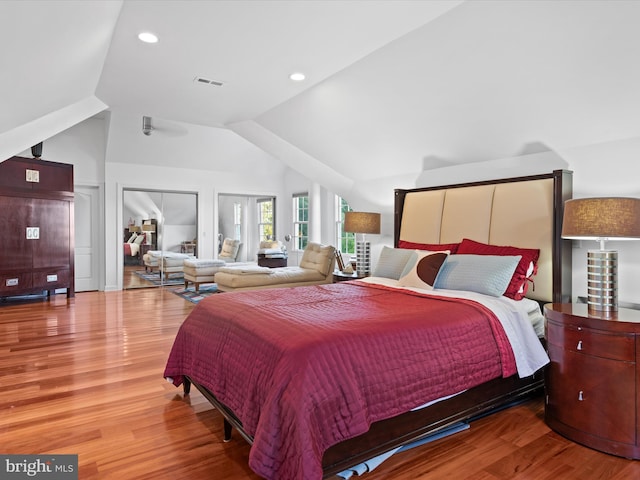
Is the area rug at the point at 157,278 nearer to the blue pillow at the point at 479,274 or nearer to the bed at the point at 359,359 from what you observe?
the bed at the point at 359,359

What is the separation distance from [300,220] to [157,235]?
299cm

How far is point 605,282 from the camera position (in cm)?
242

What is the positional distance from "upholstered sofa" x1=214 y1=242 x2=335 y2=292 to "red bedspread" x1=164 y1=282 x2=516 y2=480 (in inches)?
120

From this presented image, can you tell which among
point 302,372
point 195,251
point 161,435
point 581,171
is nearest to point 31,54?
point 161,435

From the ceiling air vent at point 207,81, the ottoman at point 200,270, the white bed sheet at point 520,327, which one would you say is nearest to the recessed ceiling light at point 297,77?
the ceiling air vent at point 207,81

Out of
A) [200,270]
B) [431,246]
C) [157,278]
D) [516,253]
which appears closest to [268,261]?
[200,270]

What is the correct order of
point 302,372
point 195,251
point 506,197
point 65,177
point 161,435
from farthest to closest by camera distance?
point 195,251 → point 65,177 → point 506,197 → point 161,435 → point 302,372

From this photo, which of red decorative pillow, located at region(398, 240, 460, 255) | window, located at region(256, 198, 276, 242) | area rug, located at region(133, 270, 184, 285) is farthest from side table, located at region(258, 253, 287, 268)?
red decorative pillow, located at region(398, 240, 460, 255)

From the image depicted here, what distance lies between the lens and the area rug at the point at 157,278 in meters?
7.92

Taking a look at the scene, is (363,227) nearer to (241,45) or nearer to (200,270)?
(241,45)

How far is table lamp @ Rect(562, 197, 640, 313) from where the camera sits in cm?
235

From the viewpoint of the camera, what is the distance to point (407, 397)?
6.38 feet

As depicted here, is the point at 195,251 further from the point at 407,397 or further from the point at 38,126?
the point at 407,397

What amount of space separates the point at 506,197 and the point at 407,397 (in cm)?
225
